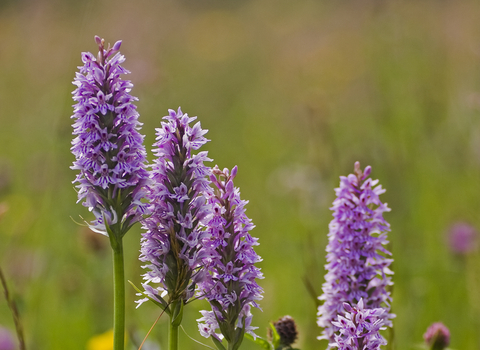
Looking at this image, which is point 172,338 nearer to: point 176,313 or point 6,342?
point 176,313

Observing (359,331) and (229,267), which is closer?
(359,331)

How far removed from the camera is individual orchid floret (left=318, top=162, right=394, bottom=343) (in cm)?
269

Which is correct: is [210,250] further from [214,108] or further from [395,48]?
[214,108]

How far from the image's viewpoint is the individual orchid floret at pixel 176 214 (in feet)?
7.79

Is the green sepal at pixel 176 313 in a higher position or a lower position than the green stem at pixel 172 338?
higher

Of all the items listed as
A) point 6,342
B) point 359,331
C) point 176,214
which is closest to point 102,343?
point 6,342

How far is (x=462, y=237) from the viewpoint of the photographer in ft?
19.8

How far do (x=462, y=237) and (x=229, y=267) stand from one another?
436 centimetres

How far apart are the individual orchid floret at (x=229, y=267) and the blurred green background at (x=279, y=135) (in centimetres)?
135

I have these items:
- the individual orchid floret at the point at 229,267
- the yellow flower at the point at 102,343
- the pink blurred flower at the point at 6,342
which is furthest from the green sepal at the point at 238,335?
the pink blurred flower at the point at 6,342

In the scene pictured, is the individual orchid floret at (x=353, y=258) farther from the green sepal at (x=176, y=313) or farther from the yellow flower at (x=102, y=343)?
the yellow flower at (x=102, y=343)

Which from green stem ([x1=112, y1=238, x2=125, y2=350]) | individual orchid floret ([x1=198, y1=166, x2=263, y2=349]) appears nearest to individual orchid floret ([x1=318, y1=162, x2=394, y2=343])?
individual orchid floret ([x1=198, y1=166, x2=263, y2=349])

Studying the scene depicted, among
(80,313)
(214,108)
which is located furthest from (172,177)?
(214,108)

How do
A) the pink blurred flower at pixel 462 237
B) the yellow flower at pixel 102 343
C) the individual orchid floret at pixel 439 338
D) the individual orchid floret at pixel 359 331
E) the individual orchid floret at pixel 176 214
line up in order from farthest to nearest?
the pink blurred flower at pixel 462 237
the yellow flower at pixel 102 343
the individual orchid floret at pixel 439 338
the individual orchid floret at pixel 176 214
the individual orchid floret at pixel 359 331
